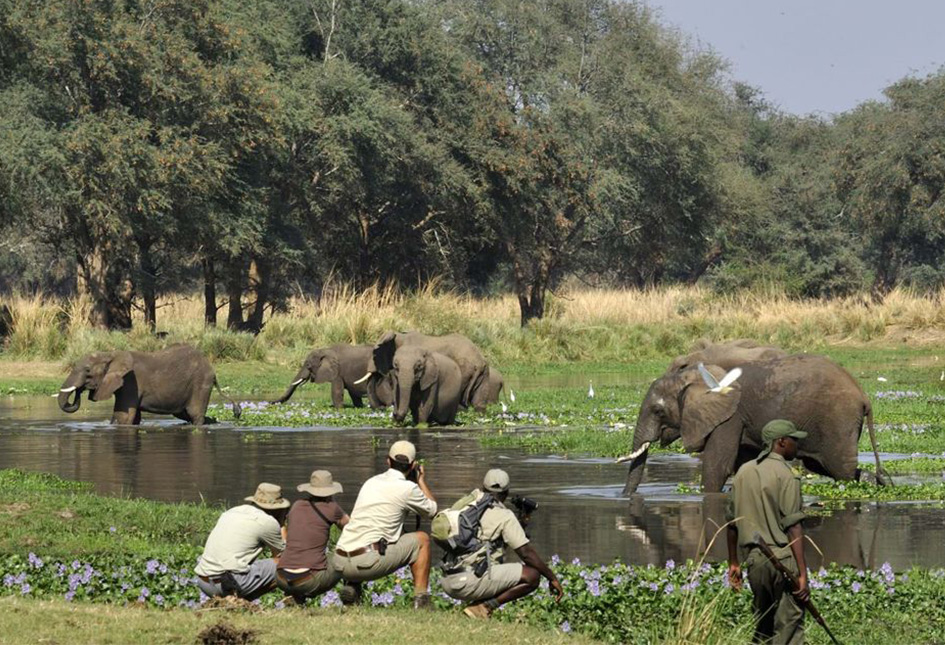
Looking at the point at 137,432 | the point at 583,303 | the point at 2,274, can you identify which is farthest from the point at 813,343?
the point at 2,274

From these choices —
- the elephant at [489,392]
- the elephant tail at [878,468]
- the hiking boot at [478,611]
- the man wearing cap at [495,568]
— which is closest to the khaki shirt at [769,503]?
the man wearing cap at [495,568]

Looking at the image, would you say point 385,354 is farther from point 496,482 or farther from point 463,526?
point 496,482

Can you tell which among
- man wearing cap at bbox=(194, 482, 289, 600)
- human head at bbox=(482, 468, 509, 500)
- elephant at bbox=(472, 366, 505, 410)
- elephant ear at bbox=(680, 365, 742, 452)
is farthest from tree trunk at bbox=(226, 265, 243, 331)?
human head at bbox=(482, 468, 509, 500)

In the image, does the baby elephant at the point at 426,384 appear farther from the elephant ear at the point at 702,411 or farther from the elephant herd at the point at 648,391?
the elephant ear at the point at 702,411

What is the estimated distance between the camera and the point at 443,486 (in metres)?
20.4

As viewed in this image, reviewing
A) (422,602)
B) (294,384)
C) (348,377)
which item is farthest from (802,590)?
(294,384)

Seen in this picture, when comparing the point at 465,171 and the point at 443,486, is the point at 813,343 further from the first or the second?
the point at 443,486

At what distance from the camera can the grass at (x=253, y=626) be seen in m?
10.8

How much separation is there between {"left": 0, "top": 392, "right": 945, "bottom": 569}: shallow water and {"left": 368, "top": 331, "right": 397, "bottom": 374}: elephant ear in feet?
11.2

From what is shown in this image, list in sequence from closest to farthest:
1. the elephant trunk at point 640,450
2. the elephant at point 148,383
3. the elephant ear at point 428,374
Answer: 1. the elephant trunk at point 640,450
2. the elephant ear at point 428,374
3. the elephant at point 148,383

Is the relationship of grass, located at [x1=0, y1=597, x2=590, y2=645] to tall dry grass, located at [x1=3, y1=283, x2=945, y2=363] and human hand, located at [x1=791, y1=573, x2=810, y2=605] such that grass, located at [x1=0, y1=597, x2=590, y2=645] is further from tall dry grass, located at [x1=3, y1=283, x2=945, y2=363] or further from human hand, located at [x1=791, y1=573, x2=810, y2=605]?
tall dry grass, located at [x1=3, y1=283, x2=945, y2=363]

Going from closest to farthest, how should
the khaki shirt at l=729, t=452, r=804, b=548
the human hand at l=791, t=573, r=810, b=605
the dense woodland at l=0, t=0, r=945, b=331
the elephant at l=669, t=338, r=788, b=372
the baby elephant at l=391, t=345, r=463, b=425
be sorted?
1. the human hand at l=791, t=573, r=810, b=605
2. the khaki shirt at l=729, t=452, r=804, b=548
3. the elephant at l=669, t=338, r=788, b=372
4. the baby elephant at l=391, t=345, r=463, b=425
5. the dense woodland at l=0, t=0, r=945, b=331

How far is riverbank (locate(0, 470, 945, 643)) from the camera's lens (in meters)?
11.1

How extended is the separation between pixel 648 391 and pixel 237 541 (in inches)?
343
